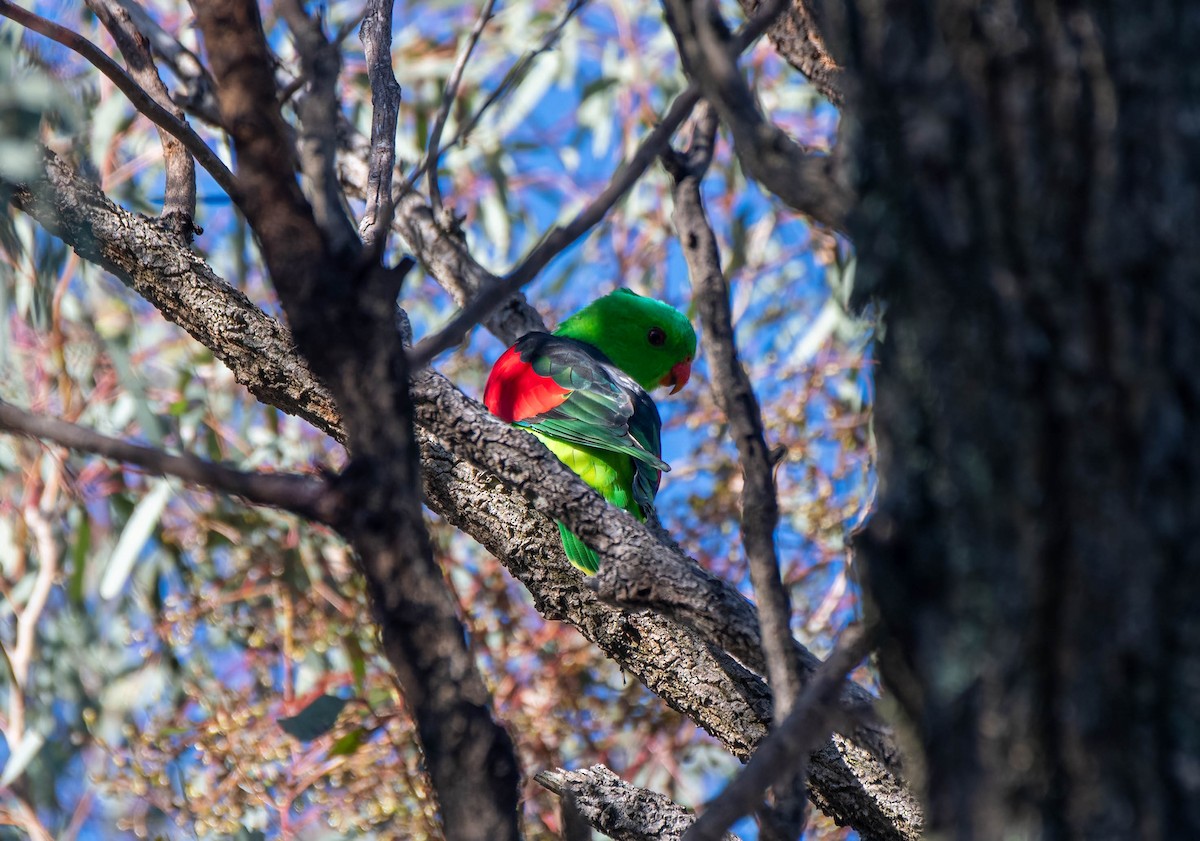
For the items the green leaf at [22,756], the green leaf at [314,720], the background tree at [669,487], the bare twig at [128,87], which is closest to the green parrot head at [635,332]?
the background tree at [669,487]

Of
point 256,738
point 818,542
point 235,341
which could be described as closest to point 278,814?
point 256,738

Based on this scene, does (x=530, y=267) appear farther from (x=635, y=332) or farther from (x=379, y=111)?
(x=635, y=332)

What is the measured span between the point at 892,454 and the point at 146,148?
445 cm

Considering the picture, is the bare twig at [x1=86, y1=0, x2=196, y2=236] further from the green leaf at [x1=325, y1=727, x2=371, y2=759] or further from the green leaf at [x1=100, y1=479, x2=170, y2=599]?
the green leaf at [x1=100, y1=479, x2=170, y2=599]

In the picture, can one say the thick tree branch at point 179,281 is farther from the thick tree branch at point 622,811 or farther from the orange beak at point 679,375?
the orange beak at point 679,375

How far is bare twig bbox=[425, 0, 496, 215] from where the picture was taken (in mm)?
1558

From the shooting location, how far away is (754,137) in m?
0.94

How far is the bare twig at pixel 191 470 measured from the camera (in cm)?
87

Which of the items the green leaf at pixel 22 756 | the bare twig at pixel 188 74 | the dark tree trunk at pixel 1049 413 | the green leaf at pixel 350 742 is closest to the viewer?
the dark tree trunk at pixel 1049 413

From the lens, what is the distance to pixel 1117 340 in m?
0.81

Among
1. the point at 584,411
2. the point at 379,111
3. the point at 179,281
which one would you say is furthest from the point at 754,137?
the point at 584,411

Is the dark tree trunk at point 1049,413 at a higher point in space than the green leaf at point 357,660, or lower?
lower

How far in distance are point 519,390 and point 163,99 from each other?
1.81 meters

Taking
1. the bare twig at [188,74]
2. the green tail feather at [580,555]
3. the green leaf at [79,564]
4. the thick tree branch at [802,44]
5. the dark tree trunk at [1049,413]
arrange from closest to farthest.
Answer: the dark tree trunk at [1049,413] → the bare twig at [188,74] → the green tail feather at [580,555] → the thick tree branch at [802,44] → the green leaf at [79,564]
